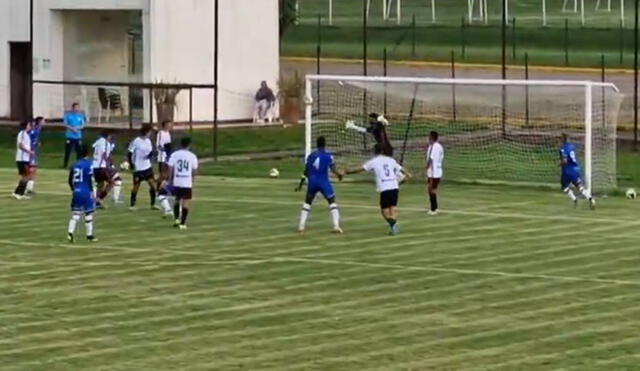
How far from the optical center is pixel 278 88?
61.4m

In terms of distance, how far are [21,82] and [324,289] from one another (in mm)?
37824

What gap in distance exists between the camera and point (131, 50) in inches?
2454

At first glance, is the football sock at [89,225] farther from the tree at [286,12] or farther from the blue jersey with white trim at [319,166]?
the tree at [286,12]

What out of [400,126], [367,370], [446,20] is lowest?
[367,370]

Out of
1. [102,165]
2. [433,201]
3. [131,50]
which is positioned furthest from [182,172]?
[131,50]

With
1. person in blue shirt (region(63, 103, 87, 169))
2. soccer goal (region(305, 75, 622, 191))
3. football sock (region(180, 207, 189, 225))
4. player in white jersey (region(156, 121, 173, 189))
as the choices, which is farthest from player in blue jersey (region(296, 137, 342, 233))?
person in blue shirt (region(63, 103, 87, 169))

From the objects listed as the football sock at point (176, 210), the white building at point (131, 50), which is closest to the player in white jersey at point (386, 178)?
the football sock at point (176, 210)

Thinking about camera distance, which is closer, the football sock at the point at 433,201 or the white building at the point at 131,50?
the football sock at the point at 433,201

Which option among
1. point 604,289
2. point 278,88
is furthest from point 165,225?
point 278,88

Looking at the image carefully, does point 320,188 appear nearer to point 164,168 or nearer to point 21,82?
point 164,168

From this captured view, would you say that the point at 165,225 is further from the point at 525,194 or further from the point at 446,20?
the point at 446,20

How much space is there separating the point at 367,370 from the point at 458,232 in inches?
519

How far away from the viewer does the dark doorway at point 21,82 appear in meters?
60.1

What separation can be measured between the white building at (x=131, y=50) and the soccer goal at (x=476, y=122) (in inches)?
298
